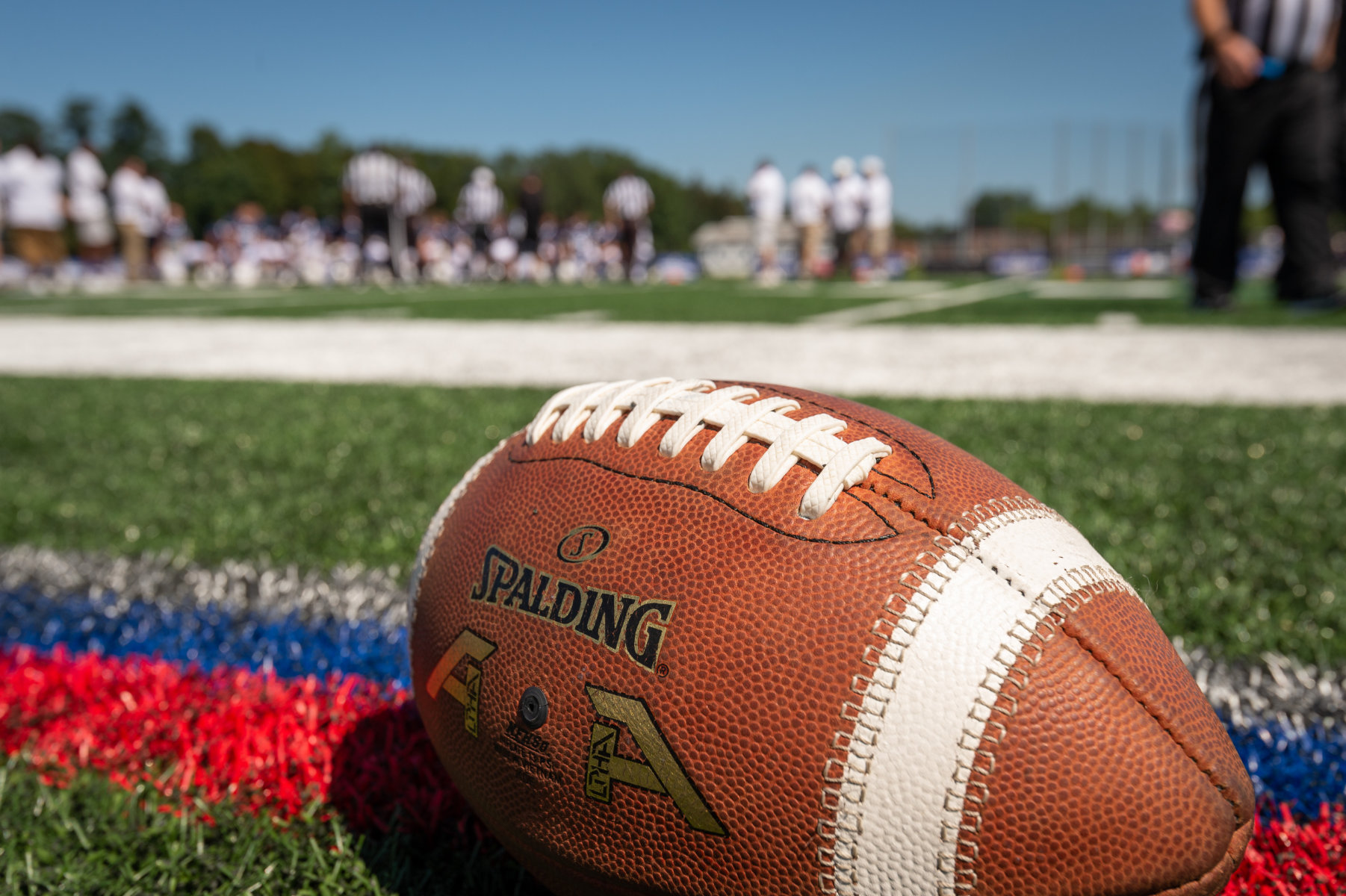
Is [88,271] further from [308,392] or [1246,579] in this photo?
[1246,579]

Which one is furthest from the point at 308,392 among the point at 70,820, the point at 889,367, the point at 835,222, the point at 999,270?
the point at 999,270

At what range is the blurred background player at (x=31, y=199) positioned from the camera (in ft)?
44.5

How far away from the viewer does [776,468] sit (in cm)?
97

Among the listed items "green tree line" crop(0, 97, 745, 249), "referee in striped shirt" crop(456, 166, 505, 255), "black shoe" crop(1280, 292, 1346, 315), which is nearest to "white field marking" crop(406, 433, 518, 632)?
"black shoe" crop(1280, 292, 1346, 315)

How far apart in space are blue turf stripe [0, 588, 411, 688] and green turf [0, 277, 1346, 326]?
5796mm

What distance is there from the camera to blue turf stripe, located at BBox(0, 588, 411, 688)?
1.68m

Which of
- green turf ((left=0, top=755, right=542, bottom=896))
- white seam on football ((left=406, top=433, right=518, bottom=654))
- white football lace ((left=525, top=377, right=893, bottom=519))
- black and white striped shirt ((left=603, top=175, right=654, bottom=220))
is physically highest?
black and white striped shirt ((left=603, top=175, right=654, bottom=220))

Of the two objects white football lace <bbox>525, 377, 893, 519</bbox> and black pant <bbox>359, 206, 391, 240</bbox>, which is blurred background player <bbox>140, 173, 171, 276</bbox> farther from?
white football lace <bbox>525, 377, 893, 519</bbox>

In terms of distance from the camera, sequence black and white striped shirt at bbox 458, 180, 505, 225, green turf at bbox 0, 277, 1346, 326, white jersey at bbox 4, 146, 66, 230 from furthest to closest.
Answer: black and white striped shirt at bbox 458, 180, 505, 225
white jersey at bbox 4, 146, 66, 230
green turf at bbox 0, 277, 1346, 326

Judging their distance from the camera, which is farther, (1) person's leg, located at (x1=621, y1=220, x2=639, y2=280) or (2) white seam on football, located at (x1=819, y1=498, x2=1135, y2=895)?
(1) person's leg, located at (x1=621, y1=220, x2=639, y2=280)

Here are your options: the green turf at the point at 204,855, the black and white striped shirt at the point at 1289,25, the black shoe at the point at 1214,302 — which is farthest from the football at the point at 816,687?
the black shoe at the point at 1214,302

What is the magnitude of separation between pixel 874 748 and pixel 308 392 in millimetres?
3798

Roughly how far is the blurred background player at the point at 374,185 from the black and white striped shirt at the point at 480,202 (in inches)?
173

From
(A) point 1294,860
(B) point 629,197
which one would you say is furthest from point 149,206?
(A) point 1294,860
